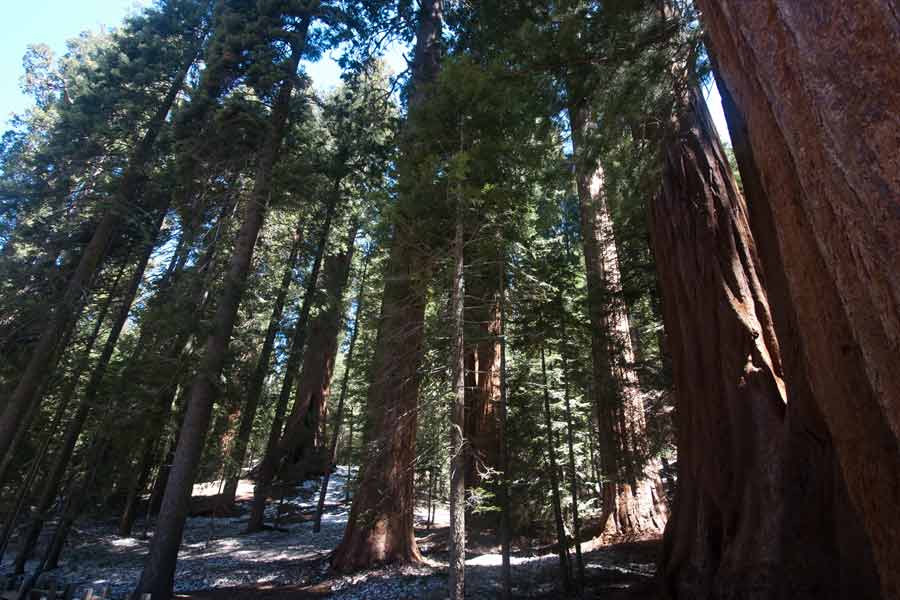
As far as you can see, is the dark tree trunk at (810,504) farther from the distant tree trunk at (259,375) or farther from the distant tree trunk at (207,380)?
the distant tree trunk at (259,375)

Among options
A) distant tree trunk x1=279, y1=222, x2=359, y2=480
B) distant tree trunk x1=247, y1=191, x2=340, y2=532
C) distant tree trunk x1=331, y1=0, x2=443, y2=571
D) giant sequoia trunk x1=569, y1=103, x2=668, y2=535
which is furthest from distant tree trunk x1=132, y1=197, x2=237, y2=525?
giant sequoia trunk x1=569, y1=103, x2=668, y2=535

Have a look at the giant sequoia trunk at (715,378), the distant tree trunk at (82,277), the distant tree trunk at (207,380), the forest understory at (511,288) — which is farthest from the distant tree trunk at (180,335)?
the giant sequoia trunk at (715,378)

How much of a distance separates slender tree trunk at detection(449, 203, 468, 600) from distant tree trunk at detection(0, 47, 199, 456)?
10311 mm

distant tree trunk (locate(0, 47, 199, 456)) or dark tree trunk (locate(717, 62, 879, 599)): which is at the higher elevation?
distant tree trunk (locate(0, 47, 199, 456))

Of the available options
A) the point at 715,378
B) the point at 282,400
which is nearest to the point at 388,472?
the point at 715,378

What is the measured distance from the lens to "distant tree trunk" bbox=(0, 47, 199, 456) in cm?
1059

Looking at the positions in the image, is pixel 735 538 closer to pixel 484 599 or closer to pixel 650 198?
pixel 484 599

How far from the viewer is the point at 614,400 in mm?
7523

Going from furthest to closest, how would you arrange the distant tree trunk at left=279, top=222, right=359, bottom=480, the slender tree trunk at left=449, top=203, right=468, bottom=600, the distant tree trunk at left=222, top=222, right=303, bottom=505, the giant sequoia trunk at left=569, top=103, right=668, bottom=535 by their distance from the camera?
the distant tree trunk at left=279, top=222, right=359, bottom=480, the distant tree trunk at left=222, top=222, right=303, bottom=505, the giant sequoia trunk at left=569, top=103, right=668, bottom=535, the slender tree trunk at left=449, top=203, right=468, bottom=600

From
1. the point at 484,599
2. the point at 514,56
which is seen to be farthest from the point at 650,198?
the point at 484,599

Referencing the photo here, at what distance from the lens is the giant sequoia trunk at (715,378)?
4207 mm

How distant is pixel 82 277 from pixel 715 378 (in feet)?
47.9

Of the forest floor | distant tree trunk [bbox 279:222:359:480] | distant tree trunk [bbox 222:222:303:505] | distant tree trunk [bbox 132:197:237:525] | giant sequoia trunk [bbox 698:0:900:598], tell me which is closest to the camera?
giant sequoia trunk [bbox 698:0:900:598]

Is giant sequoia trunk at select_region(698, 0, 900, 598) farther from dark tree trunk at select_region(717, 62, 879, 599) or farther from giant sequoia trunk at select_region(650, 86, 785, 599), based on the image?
giant sequoia trunk at select_region(650, 86, 785, 599)
